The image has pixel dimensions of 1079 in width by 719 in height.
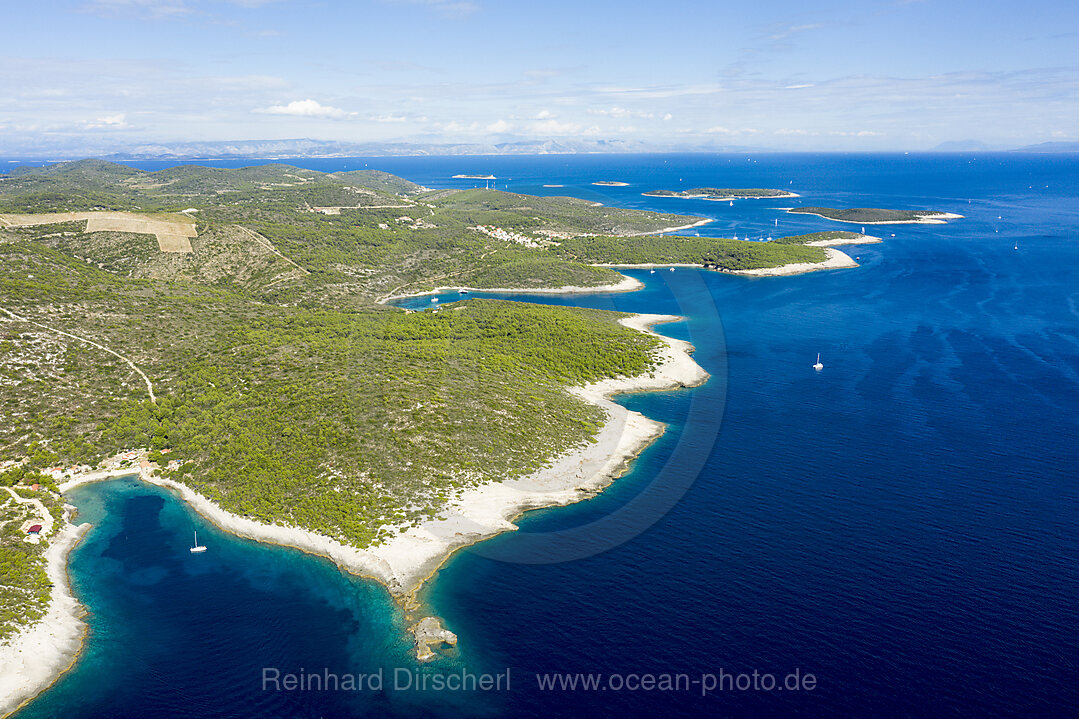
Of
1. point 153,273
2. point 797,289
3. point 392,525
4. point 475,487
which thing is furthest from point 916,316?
point 153,273

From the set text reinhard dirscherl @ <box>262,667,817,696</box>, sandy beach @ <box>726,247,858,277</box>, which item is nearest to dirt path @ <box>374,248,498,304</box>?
sandy beach @ <box>726,247,858,277</box>

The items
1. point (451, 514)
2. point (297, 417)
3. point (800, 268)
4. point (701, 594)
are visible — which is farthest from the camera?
point (800, 268)

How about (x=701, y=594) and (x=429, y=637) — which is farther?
(x=701, y=594)

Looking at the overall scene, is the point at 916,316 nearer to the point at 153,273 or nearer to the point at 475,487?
the point at 475,487

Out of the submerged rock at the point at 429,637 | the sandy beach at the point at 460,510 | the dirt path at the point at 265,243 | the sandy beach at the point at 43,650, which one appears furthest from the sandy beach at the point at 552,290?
the submerged rock at the point at 429,637

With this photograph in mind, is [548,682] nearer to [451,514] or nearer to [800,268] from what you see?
[451,514]

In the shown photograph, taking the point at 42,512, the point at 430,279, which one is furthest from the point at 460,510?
the point at 430,279

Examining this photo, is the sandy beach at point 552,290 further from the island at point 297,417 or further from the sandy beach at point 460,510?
the sandy beach at point 460,510

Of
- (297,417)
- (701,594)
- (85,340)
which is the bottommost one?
(701,594)
